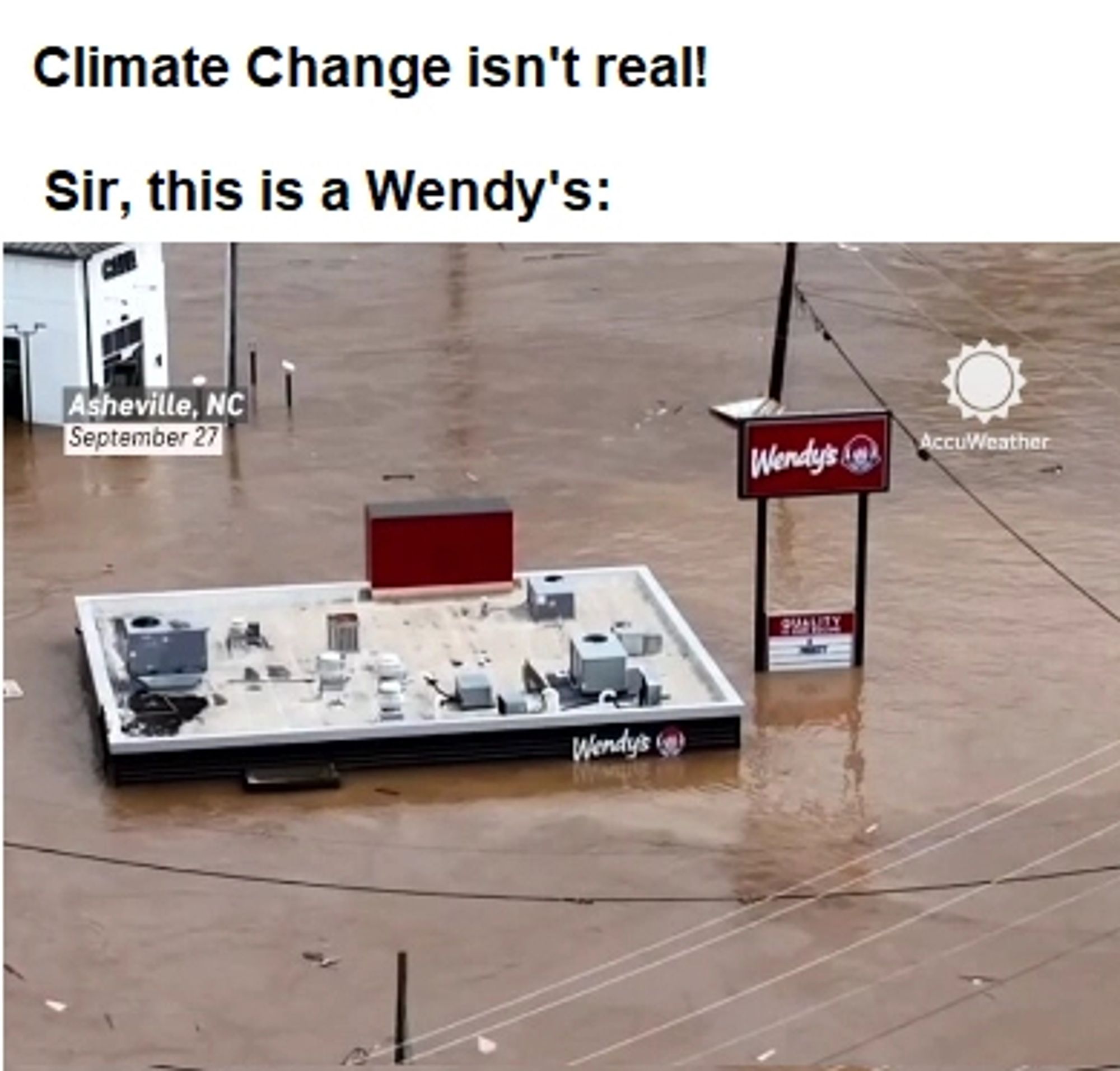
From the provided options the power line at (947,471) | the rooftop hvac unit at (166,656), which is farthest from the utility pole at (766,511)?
the rooftop hvac unit at (166,656)

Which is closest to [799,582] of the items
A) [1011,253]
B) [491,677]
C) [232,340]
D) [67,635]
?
[491,677]

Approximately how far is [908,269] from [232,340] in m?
11.0

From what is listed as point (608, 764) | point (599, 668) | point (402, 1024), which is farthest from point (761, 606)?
point (402, 1024)

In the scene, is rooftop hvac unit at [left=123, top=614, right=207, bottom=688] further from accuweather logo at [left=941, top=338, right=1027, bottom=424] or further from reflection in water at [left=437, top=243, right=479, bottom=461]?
accuweather logo at [left=941, top=338, right=1027, bottom=424]

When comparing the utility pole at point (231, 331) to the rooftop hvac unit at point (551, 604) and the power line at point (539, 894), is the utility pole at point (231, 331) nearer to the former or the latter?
the rooftop hvac unit at point (551, 604)

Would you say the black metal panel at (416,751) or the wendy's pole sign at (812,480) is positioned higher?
the wendy's pole sign at (812,480)

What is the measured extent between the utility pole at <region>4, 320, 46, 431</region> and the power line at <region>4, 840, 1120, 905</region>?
13009 millimetres

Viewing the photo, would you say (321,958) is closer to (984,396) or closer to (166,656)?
(166,656)

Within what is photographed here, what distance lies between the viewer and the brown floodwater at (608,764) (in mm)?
17359

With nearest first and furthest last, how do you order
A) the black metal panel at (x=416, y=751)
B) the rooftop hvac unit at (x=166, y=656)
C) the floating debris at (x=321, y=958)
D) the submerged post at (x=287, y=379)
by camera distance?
the floating debris at (x=321, y=958) → the black metal panel at (x=416, y=751) → the rooftop hvac unit at (x=166, y=656) → the submerged post at (x=287, y=379)

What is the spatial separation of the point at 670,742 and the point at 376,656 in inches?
114

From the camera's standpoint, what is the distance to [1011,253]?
4019 cm

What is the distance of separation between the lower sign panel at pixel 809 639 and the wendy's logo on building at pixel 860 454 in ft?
4.39

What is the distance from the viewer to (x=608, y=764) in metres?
21.8
